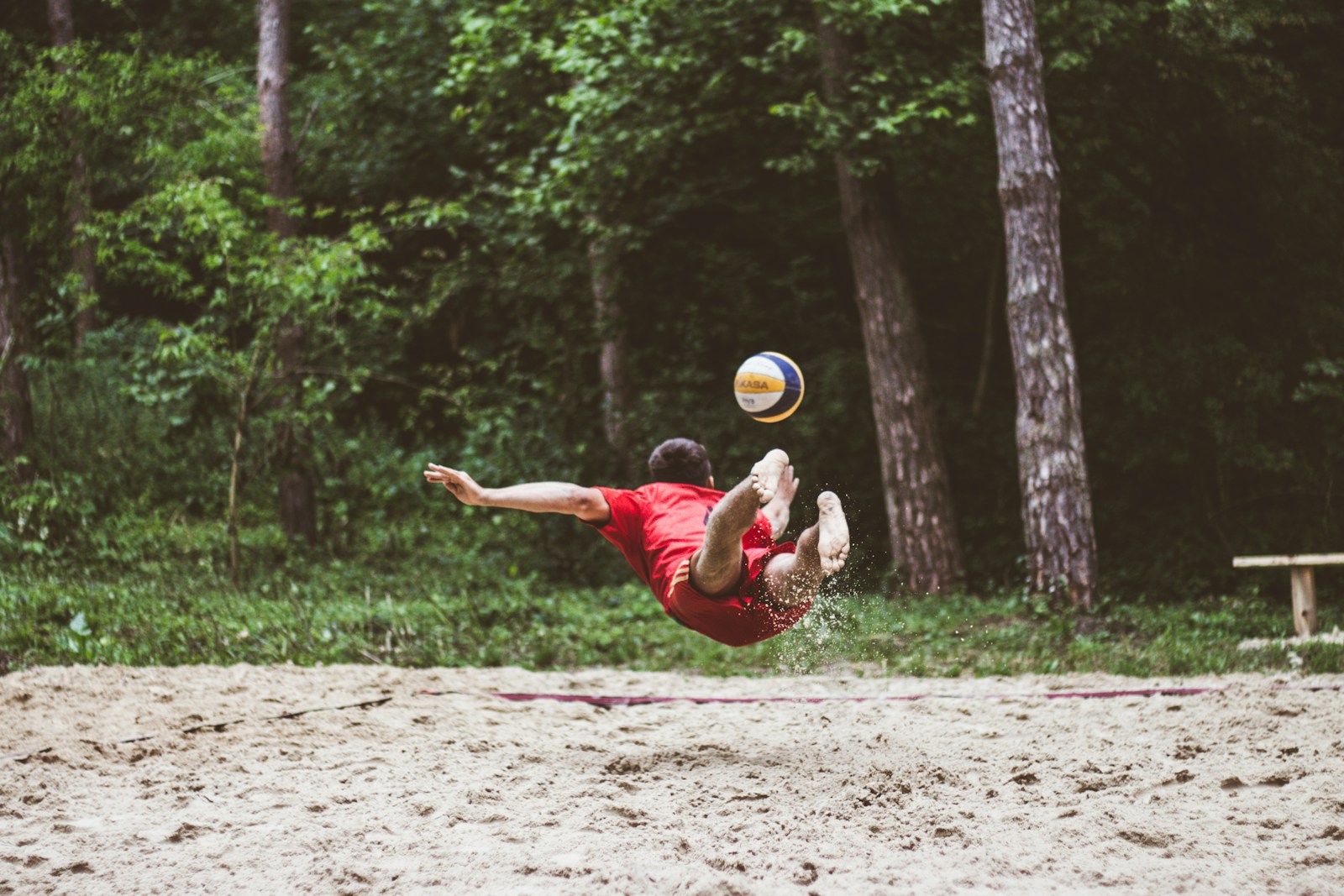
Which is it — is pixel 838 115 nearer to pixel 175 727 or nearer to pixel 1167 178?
pixel 1167 178

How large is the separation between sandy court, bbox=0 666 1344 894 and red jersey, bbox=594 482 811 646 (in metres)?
0.68

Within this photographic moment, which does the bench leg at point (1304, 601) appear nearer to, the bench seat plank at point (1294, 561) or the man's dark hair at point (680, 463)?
the bench seat plank at point (1294, 561)

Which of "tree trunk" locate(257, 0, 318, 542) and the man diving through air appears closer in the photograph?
the man diving through air

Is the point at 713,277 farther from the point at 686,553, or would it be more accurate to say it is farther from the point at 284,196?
the point at 686,553

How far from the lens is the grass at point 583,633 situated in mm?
8109

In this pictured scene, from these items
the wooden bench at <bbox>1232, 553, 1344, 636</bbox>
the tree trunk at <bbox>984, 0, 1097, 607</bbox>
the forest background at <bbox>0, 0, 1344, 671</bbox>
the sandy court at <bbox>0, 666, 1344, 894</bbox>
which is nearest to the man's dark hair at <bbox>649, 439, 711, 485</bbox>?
the sandy court at <bbox>0, 666, 1344, 894</bbox>

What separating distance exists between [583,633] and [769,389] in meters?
4.55

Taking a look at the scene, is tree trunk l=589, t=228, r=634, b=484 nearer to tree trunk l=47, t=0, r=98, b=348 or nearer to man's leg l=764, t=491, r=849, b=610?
tree trunk l=47, t=0, r=98, b=348

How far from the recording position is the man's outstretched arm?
16.8 ft

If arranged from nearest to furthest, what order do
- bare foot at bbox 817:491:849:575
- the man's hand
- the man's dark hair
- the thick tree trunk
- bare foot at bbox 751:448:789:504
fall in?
bare foot at bbox 751:448:789:504
bare foot at bbox 817:491:849:575
the man's hand
the man's dark hair
the thick tree trunk

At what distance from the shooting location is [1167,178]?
11898mm

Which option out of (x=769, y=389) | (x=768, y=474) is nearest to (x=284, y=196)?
(x=769, y=389)

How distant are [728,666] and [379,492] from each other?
905 cm

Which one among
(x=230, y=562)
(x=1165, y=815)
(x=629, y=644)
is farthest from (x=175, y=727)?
(x=230, y=562)
